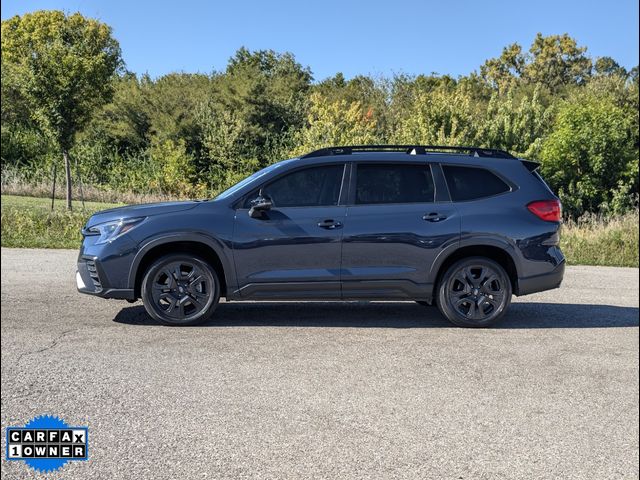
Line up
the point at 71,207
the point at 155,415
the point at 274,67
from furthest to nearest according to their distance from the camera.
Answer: the point at 274,67
the point at 71,207
the point at 155,415

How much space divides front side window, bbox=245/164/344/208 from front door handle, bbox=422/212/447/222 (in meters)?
0.90

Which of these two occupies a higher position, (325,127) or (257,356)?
(325,127)

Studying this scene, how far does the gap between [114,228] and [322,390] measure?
10.0 ft

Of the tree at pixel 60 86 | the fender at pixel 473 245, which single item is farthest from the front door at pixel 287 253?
the tree at pixel 60 86

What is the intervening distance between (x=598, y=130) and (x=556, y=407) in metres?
22.2

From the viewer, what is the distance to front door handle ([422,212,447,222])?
7.04 m

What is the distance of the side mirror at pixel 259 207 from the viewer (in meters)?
6.83

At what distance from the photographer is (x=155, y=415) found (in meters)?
4.30

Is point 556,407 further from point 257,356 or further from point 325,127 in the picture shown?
point 325,127

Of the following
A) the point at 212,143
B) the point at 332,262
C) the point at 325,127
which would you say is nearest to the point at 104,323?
the point at 332,262

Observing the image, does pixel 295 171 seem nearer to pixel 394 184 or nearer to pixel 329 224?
pixel 329 224

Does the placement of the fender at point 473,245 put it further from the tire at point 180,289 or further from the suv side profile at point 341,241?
the tire at point 180,289

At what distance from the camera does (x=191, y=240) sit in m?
6.81

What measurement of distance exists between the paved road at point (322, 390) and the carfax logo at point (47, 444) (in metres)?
0.08
